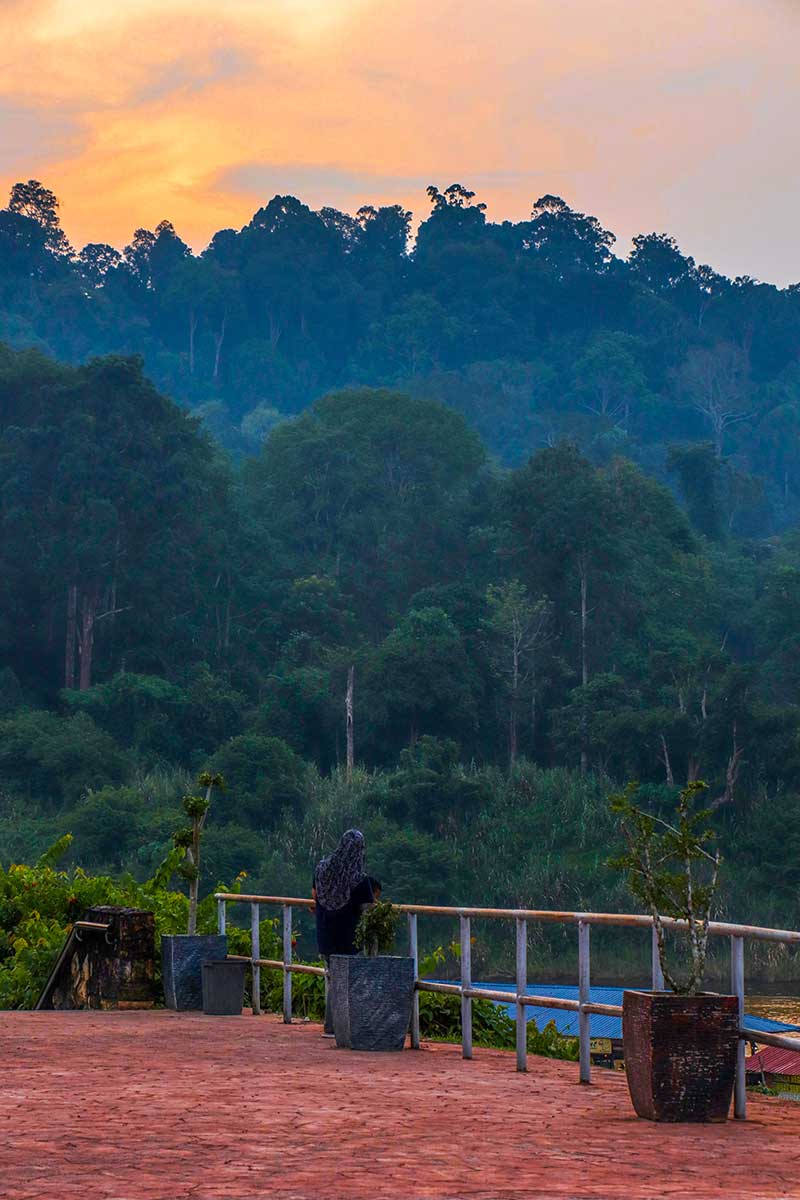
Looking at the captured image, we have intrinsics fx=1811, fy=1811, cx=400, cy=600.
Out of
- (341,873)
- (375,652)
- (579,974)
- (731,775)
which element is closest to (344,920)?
(341,873)

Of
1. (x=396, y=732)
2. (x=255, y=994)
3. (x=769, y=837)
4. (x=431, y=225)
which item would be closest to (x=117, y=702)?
(x=396, y=732)

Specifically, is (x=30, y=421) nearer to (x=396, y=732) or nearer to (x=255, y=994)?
(x=396, y=732)

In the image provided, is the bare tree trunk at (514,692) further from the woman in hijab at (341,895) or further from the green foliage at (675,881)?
the green foliage at (675,881)

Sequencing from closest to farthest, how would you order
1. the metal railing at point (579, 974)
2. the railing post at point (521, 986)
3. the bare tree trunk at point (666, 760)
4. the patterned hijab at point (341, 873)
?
1. the metal railing at point (579, 974)
2. the railing post at point (521, 986)
3. the patterned hijab at point (341, 873)
4. the bare tree trunk at point (666, 760)

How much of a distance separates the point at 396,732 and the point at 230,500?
1477 cm

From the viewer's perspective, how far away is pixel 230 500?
70375 mm

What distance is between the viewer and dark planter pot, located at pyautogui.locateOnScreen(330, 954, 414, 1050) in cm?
1067

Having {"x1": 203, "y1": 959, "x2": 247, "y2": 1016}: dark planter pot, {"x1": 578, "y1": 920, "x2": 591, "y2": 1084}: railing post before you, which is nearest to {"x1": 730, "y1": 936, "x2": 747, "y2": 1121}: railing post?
{"x1": 578, "y1": 920, "x2": 591, "y2": 1084}: railing post

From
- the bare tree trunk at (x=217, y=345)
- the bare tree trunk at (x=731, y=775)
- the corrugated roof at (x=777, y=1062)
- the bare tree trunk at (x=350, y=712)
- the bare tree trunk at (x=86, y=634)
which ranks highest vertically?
the bare tree trunk at (x=217, y=345)

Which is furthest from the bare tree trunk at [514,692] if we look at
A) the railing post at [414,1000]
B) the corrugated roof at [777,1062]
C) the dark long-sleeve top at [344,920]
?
the railing post at [414,1000]

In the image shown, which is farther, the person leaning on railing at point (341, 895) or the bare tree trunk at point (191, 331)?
the bare tree trunk at point (191, 331)

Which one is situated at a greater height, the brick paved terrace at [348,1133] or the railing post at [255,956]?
the railing post at [255,956]

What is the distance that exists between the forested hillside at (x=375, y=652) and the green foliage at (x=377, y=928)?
40.6m

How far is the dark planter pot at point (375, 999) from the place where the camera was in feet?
35.0
